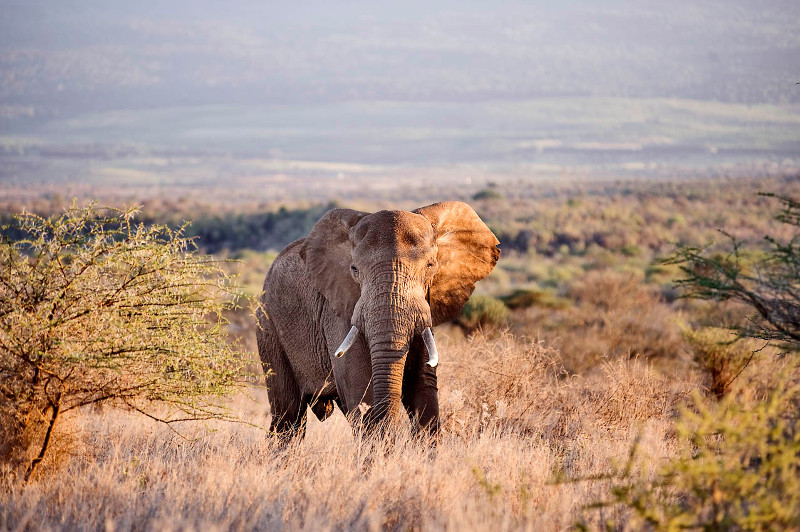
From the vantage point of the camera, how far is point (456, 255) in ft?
25.7

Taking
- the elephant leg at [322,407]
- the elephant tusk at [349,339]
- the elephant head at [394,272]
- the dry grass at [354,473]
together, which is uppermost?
the elephant head at [394,272]

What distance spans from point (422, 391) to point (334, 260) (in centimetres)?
139

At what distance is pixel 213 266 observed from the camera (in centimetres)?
717

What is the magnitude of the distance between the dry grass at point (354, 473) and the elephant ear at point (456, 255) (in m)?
1.19

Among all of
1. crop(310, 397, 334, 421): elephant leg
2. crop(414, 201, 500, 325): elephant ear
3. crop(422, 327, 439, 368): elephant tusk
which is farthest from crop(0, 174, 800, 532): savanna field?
crop(414, 201, 500, 325): elephant ear

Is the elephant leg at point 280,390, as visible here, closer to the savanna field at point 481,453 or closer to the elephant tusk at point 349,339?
the savanna field at point 481,453

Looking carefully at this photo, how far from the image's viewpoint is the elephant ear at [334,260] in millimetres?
7488

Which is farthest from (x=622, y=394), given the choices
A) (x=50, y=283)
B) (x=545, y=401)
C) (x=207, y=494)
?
(x=50, y=283)

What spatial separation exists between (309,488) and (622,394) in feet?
14.9

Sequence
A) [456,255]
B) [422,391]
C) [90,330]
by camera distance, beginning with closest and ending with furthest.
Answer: [90,330] < [422,391] < [456,255]

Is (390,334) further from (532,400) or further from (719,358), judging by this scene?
(719,358)

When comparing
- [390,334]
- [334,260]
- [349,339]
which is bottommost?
[349,339]

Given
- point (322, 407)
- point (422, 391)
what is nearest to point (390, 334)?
point (422, 391)

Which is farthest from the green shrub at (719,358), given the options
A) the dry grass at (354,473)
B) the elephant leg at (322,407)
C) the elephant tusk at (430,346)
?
the elephant tusk at (430,346)
